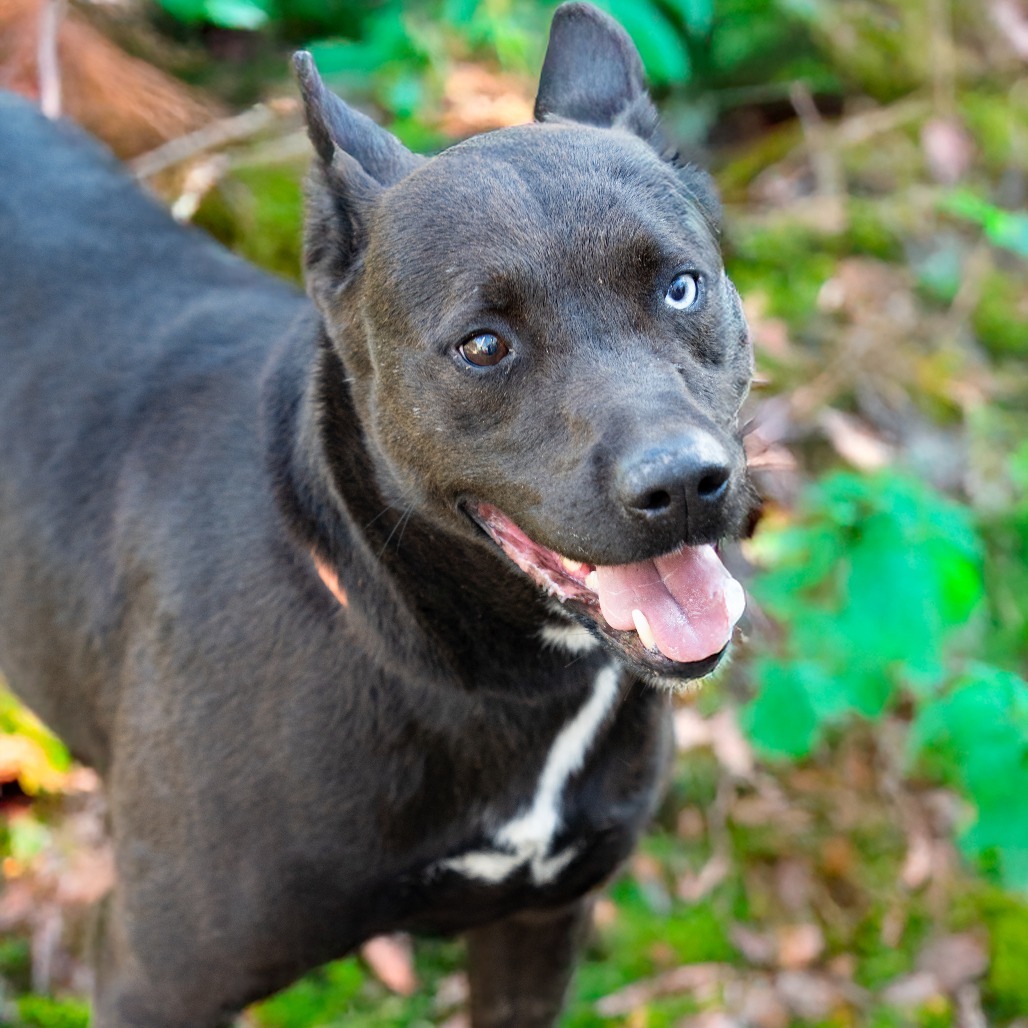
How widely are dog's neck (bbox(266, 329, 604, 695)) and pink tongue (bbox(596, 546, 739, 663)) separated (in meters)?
0.24

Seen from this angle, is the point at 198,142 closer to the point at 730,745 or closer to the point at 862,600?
the point at 730,745

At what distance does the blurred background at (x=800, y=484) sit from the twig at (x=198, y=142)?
0.02 metres

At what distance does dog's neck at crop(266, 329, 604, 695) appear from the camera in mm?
2262

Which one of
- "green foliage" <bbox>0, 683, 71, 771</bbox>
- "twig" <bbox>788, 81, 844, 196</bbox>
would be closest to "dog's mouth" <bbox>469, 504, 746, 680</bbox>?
"green foliage" <bbox>0, 683, 71, 771</bbox>

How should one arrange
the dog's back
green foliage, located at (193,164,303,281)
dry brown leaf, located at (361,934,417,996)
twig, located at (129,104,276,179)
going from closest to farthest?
the dog's back < dry brown leaf, located at (361,934,417,996) < twig, located at (129,104,276,179) < green foliage, located at (193,164,303,281)

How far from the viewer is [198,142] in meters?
4.50

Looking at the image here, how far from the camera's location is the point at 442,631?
2283 mm

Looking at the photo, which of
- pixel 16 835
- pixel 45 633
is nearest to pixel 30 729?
pixel 16 835

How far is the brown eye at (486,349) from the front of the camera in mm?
2064

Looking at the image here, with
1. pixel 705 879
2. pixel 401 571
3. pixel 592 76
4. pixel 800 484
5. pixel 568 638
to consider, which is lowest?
pixel 705 879

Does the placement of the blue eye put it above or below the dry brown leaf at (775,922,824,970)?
above

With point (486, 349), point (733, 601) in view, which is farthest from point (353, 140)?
point (733, 601)

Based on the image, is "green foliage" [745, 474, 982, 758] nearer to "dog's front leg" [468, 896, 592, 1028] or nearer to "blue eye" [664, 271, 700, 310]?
"dog's front leg" [468, 896, 592, 1028]

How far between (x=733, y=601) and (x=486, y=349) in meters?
0.56
